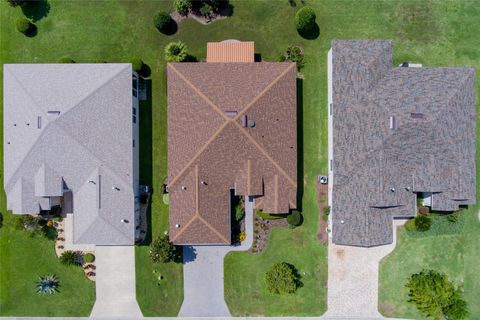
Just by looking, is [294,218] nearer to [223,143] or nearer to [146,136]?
[223,143]

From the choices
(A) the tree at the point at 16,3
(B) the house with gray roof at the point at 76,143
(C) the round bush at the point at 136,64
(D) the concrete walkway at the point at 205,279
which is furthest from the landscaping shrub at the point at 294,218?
(A) the tree at the point at 16,3

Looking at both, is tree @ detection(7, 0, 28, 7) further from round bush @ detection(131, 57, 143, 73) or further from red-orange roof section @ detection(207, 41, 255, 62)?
red-orange roof section @ detection(207, 41, 255, 62)

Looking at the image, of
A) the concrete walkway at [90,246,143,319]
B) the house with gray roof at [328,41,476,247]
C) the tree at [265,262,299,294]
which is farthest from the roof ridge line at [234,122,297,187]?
the concrete walkway at [90,246,143,319]

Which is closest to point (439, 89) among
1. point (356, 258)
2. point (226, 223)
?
point (356, 258)

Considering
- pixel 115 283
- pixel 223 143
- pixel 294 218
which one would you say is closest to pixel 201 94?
pixel 223 143

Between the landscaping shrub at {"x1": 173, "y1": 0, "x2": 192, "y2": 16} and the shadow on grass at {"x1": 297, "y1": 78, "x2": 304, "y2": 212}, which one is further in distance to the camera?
the shadow on grass at {"x1": 297, "y1": 78, "x2": 304, "y2": 212}
